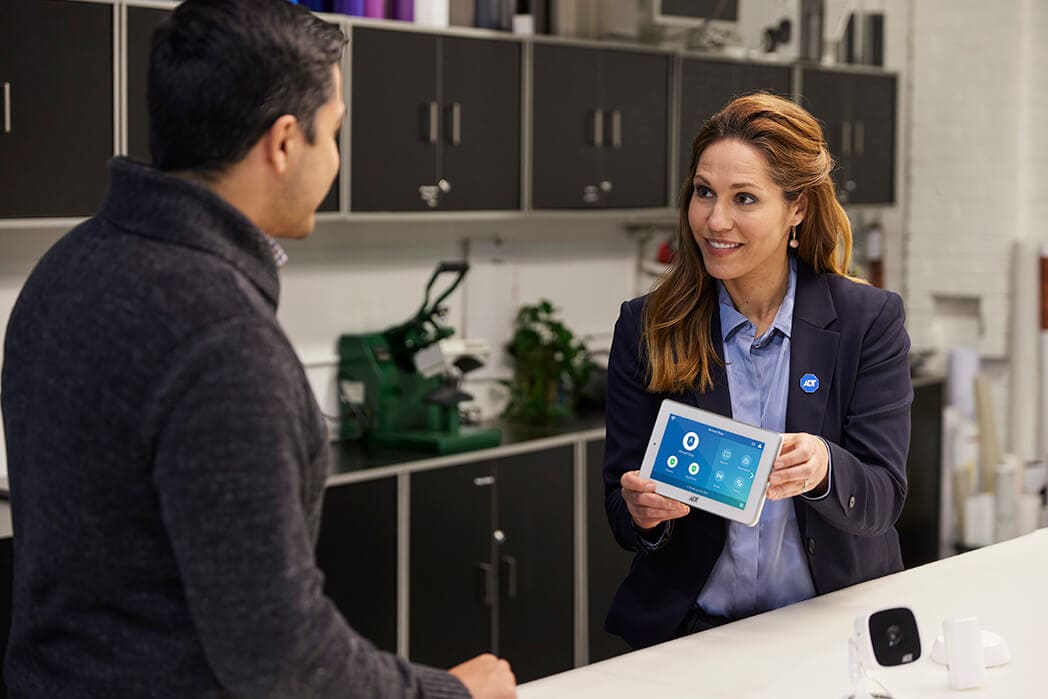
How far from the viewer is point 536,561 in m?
4.15

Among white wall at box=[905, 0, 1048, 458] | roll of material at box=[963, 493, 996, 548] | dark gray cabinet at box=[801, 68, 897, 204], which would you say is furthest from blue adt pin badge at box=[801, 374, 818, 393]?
white wall at box=[905, 0, 1048, 458]

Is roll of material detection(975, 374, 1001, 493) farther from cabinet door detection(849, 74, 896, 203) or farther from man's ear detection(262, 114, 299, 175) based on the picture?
man's ear detection(262, 114, 299, 175)

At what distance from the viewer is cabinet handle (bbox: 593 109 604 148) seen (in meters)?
4.43

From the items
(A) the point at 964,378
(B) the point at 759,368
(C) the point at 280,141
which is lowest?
(A) the point at 964,378

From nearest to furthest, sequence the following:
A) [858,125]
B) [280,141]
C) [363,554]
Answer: [280,141] → [363,554] → [858,125]

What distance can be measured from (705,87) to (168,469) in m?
3.88

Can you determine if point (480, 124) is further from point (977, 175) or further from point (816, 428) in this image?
point (977, 175)

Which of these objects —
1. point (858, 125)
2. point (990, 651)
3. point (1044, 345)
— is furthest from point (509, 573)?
point (1044, 345)

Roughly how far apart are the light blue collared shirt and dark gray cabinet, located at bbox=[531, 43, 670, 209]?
81.2 inches

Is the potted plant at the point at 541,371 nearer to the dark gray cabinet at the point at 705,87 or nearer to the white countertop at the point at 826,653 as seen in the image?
the dark gray cabinet at the point at 705,87

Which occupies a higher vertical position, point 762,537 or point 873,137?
point 873,137

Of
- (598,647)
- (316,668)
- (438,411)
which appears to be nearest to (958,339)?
(598,647)

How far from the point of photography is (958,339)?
5.85 m

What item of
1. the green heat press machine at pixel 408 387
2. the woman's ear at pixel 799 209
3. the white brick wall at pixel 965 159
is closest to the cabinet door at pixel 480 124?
the green heat press machine at pixel 408 387
